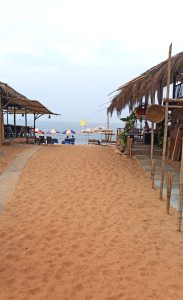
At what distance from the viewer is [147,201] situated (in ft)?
24.4

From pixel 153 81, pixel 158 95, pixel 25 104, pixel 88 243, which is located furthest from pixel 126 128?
pixel 88 243

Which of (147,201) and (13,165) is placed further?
(13,165)

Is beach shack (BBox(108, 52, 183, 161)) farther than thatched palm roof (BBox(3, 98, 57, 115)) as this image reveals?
No

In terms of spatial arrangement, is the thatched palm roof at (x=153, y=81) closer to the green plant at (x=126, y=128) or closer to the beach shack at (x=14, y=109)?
the green plant at (x=126, y=128)

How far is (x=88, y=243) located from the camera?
5.09m

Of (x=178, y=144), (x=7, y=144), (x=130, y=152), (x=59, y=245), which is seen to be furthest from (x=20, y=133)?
(x=59, y=245)

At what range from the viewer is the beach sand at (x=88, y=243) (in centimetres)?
384

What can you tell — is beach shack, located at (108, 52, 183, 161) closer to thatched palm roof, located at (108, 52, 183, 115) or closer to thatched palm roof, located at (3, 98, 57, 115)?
thatched palm roof, located at (108, 52, 183, 115)

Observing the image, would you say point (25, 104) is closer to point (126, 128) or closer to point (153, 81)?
point (126, 128)

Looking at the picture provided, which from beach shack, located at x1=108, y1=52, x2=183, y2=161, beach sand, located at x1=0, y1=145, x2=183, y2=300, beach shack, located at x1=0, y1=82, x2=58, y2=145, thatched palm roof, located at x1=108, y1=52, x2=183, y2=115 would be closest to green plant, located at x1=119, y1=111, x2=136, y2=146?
beach shack, located at x1=108, y1=52, x2=183, y2=161

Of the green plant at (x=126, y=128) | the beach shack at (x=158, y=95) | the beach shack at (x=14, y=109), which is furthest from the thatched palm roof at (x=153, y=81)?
the beach shack at (x=14, y=109)

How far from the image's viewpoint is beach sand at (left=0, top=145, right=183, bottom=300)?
→ 384 cm

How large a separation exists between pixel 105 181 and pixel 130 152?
4.52 metres

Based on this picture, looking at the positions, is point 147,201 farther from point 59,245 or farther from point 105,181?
point 59,245
